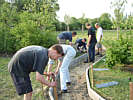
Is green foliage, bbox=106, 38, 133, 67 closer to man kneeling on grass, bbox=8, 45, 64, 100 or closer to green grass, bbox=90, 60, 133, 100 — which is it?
green grass, bbox=90, 60, 133, 100

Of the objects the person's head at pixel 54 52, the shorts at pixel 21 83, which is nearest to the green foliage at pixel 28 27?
the shorts at pixel 21 83

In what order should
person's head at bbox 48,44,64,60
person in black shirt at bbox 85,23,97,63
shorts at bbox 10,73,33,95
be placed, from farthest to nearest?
person in black shirt at bbox 85,23,97,63 → shorts at bbox 10,73,33,95 → person's head at bbox 48,44,64,60

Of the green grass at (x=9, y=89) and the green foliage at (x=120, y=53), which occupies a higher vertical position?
the green foliage at (x=120, y=53)

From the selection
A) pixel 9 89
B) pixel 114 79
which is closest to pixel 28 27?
pixel 9 89

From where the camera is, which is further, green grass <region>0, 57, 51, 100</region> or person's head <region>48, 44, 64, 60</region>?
green grass <region>0, 57, 51, 100</region>

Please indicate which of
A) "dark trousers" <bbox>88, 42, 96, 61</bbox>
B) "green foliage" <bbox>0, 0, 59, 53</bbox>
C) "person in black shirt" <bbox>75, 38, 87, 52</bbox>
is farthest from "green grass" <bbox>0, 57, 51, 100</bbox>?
"person in black shirt" <bbox>75, 38, 87, 52</bbox>

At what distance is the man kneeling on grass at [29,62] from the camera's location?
95.5 inches

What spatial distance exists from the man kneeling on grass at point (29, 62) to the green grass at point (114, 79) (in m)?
1.81

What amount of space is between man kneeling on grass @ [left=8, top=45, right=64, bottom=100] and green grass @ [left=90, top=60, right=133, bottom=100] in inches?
71.1

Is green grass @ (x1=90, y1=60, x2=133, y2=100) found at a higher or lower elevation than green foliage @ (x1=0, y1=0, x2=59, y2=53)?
lower

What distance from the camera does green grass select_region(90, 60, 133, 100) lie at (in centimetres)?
386

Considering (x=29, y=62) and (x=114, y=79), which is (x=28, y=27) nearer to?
(x=114, y=79)

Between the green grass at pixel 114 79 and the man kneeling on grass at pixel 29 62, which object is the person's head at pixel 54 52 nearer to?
the man kneeling on grass at pixel 29 62

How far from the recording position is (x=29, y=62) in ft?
8.51
